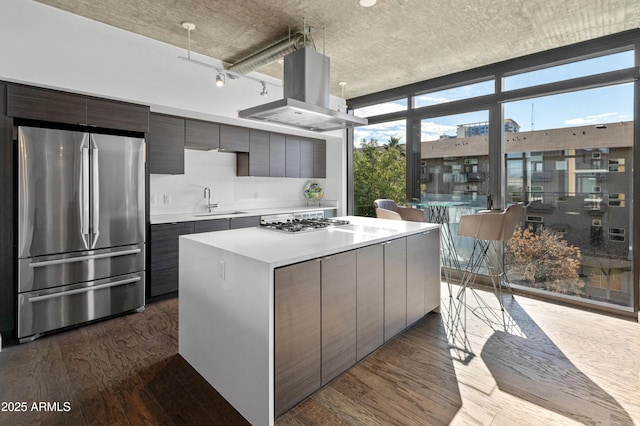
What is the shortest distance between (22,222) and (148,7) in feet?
6.75

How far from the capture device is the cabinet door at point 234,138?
14.1 feet

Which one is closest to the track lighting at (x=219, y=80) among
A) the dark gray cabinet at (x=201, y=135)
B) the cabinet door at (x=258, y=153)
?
the dark gray cabinet at (x=201, y=135)

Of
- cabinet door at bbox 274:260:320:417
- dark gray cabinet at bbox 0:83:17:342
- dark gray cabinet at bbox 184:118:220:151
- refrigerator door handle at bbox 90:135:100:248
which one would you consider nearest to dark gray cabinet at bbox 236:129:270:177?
dark gray cabinet at bbox 184:118:220:151

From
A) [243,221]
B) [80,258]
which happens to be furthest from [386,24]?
[80,258]

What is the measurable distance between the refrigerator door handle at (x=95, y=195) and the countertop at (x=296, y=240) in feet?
4.32

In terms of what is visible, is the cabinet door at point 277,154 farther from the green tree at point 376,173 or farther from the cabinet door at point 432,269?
the cabinet door at point 432,269

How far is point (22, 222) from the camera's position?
102 inches

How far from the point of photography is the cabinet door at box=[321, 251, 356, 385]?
1.88 metres

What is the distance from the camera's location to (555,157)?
3.55 metres

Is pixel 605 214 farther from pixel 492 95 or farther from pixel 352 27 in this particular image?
pixel 352 27

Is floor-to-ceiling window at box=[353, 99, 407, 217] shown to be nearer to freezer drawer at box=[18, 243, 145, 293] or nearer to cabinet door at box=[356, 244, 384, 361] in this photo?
cabinet door at box=[356, 244, 384, 361]

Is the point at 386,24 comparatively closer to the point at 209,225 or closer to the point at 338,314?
the point at 338,314

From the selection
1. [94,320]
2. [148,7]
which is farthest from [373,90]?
[94,320]

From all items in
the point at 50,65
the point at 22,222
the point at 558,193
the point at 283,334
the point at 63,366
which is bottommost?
the point at 63,366
